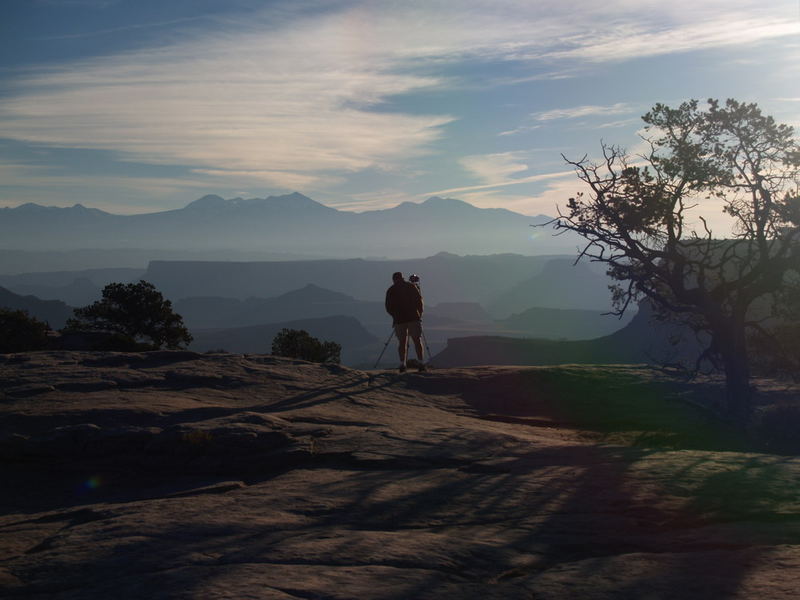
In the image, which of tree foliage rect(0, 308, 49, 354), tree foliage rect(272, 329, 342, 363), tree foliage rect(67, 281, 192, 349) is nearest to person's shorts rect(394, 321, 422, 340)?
tree foliage rect(272, 329, 342, 363)

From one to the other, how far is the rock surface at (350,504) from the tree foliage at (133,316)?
21.8 meters

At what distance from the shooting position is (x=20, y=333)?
3366 cm

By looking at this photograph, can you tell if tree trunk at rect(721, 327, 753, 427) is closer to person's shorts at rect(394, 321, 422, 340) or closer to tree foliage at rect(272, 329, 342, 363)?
person's shorts at rect(394, 321, 422, 340)

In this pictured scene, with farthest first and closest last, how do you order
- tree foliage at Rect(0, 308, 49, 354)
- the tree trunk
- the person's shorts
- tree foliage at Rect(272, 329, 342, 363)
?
tree foliage at Rect(272, 329, 342, 363), tree foliage at Rect(0, 308, 49, 354), the person's shorts, the tree trunk

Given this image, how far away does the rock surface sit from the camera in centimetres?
645

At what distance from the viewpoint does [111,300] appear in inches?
1540

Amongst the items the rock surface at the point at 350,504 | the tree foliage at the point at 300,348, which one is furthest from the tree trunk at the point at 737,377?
the tree foliage at the point at 300,348

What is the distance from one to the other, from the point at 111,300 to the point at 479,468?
113 ft

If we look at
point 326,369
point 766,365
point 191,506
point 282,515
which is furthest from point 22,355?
point 766,365

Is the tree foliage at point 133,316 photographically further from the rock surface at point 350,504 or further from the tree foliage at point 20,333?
the rock surface at point 350,504

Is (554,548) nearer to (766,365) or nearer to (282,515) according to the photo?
(282,515)

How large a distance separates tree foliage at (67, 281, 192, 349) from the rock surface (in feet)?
71.5

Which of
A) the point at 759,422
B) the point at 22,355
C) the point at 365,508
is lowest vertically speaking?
the point at 759,422

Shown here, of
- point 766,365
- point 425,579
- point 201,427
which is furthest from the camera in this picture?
point 766,365
